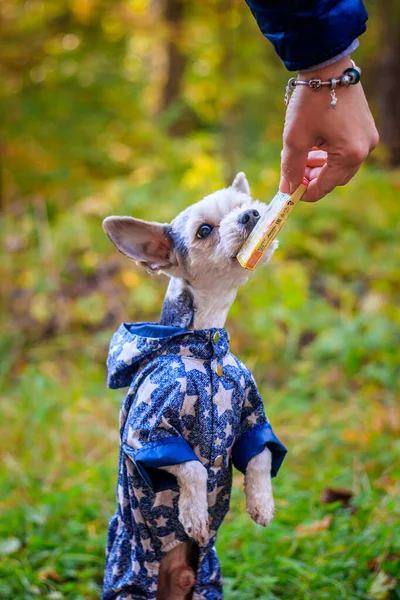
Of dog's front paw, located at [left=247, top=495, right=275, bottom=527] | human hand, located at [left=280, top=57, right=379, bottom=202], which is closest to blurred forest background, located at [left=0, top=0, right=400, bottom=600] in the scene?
dog's front paw, located at [left=247, top=495, right=275, bottom=527]

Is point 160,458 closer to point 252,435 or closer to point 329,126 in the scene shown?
point 252,435

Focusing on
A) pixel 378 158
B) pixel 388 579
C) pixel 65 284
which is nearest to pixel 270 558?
pixel 388 579

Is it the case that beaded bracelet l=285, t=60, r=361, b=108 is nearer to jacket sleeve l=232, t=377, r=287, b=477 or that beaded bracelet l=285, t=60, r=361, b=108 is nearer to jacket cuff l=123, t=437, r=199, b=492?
jacket sleeve l=232, t=377, r=287, b=477

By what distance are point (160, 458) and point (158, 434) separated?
0.26 ft

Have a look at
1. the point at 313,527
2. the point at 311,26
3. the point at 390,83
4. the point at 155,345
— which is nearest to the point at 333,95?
the point at 311,26

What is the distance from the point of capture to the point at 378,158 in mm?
8523

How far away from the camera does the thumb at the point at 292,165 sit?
1816 millimetres

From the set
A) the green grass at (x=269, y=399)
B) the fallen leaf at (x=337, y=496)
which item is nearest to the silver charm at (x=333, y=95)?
the green grass at (x=269, y=399)

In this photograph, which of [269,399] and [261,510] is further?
[269,399]

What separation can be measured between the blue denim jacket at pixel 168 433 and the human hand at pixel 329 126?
0.63m

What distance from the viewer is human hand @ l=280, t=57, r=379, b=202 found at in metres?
1.75

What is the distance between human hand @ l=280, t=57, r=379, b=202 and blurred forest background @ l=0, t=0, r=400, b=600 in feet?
5.89

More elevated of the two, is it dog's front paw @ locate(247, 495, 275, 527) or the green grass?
the green grass

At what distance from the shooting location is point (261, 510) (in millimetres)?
2027
